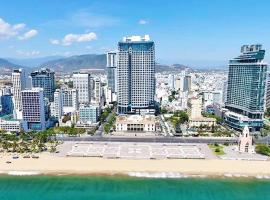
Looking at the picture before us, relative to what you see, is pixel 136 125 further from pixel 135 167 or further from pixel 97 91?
pixel 97 91

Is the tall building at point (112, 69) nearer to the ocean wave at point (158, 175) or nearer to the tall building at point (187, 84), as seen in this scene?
the tall building at point (187, 84)

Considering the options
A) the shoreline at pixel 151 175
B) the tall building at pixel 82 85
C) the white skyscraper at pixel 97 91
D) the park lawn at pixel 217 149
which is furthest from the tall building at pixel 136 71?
the shoreline at pixel 151 175

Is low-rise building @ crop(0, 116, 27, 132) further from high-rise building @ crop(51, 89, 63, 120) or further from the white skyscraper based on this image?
the white skyscraper

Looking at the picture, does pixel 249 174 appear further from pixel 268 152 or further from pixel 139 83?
pixel 139 83

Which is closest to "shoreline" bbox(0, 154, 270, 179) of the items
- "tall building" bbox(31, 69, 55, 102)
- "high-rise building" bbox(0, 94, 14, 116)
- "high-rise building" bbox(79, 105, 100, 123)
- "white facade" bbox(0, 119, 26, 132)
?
"white facade" bbox(0, 119, 26, 132)

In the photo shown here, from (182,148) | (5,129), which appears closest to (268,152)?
(182,148)

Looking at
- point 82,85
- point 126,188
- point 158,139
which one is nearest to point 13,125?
point 82,85
